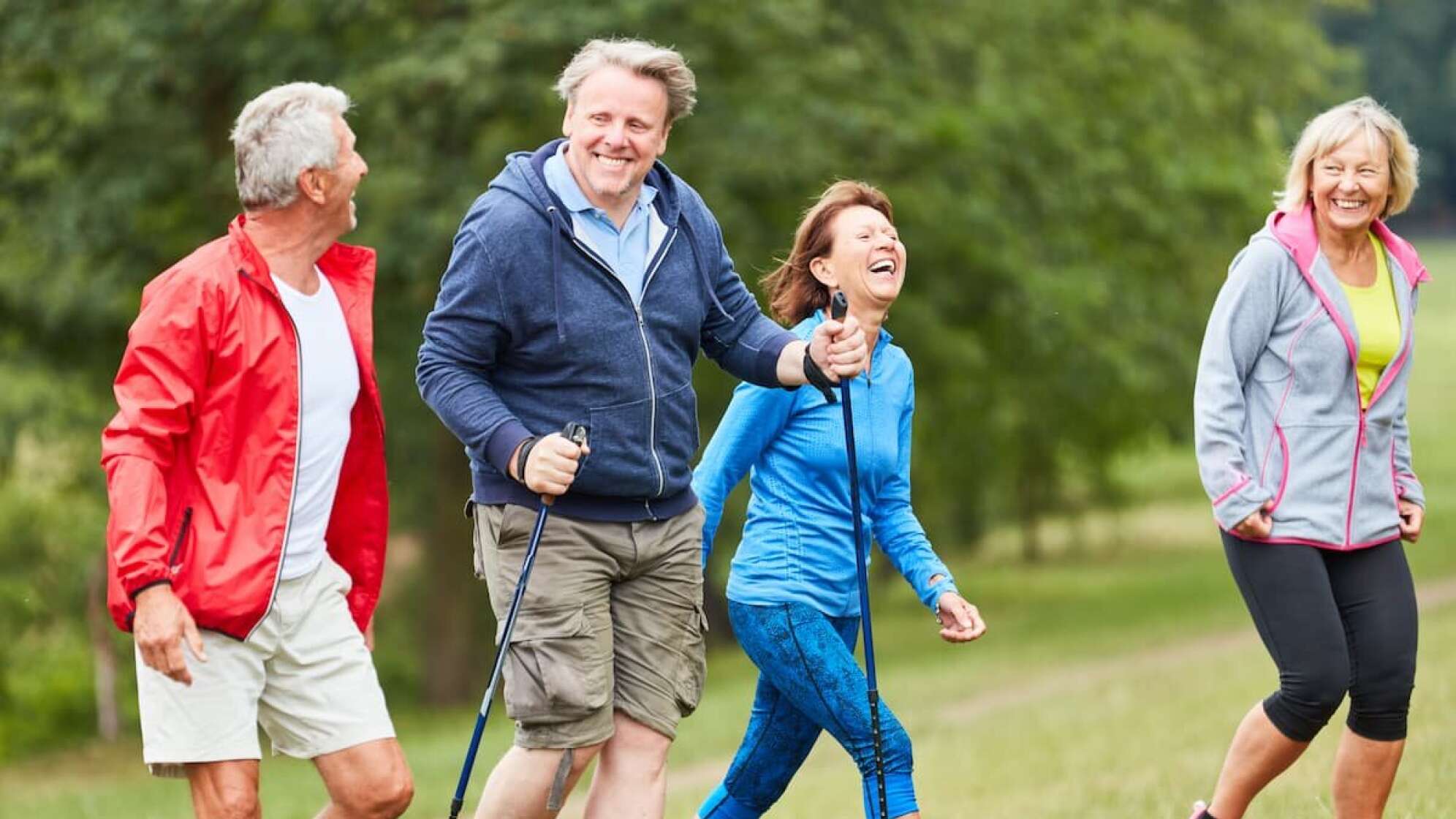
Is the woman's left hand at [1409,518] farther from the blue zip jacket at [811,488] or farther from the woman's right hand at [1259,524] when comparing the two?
the blue zip jacket at [811,488]

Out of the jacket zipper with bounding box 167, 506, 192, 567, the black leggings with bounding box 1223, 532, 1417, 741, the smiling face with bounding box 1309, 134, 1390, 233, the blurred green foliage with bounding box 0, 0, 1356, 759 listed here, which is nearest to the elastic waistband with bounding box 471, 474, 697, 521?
the jacket zipper with bounding box 167, 506, 192, 567

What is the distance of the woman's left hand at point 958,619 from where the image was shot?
193 inches

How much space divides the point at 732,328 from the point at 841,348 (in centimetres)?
40

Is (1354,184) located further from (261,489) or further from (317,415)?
(261,489)

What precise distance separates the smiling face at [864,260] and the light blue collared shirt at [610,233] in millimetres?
634

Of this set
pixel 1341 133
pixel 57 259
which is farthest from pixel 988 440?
pixel 1341 133

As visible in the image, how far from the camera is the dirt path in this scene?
12.5m

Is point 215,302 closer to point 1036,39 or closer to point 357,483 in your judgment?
point 357,483

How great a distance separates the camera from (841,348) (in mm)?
4668

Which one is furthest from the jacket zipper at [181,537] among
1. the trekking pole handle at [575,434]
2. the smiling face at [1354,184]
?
the smiling face at [1354,184]

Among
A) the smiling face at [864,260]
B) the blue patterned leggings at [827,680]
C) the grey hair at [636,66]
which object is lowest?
the blue patterned leggings at [827,680]

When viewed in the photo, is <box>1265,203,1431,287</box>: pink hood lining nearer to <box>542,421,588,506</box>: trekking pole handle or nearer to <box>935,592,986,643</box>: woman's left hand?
<box>935,592,986,643</box>: woman's left hand

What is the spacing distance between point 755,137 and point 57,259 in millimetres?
5698

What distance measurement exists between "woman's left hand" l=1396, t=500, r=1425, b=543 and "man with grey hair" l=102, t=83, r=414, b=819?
103 inches
